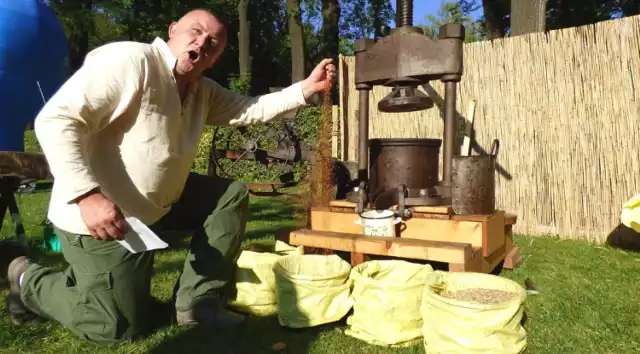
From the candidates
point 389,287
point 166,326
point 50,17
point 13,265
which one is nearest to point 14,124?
point 50,17

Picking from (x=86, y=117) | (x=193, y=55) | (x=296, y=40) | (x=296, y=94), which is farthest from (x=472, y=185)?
(x=296, y=40)

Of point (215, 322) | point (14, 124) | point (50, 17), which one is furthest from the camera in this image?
point (50, 17)

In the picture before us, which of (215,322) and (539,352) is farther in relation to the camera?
(215,322)

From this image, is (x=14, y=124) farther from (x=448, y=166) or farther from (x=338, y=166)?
(x=448, y=166)

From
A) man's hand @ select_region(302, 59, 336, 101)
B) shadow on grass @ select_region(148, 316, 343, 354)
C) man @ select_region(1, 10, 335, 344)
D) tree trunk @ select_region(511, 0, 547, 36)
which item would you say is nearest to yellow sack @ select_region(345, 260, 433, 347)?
shadow on grass @ select_region(148, 316, 343, 354)

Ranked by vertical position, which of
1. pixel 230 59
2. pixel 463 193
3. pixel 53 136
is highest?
pixel 230 59

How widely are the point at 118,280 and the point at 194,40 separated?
116 cm

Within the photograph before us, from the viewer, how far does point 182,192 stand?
2727mm

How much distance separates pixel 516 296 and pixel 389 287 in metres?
0.54

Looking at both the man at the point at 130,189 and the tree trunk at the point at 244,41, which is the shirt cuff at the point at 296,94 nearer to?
the man at the point at 130,189

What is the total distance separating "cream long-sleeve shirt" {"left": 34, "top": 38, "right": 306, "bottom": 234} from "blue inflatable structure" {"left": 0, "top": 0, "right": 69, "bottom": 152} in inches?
78.4

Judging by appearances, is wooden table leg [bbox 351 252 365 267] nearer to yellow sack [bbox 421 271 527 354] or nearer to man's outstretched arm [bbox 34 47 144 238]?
yellow sack [bbox 421 271 527 354]

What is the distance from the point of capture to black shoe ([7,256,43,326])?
2500 mm

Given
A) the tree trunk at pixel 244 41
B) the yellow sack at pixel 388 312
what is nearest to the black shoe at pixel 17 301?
the yellow sack at pixel 388 312
